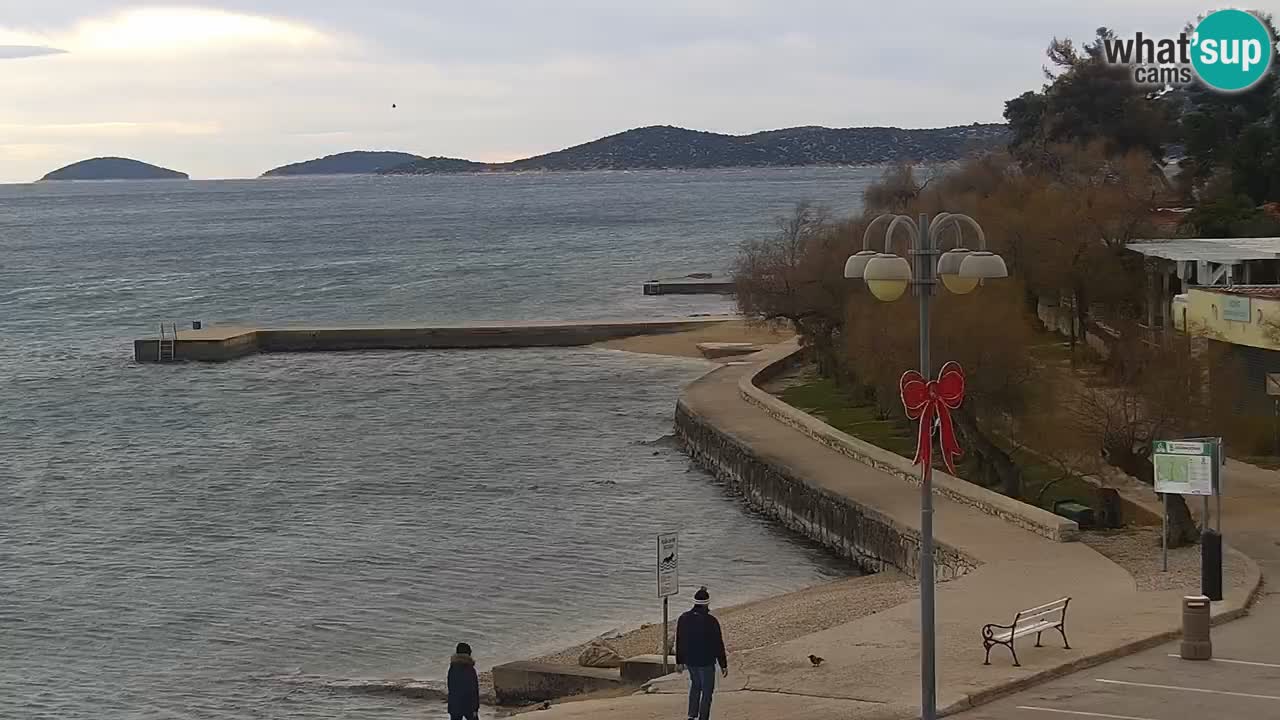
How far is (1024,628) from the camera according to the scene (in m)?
19.0

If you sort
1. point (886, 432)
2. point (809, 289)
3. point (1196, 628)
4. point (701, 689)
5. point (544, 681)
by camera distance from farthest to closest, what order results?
point (809, 289) → point (886, 432) → point (544, 681) → point (1196, 628) → point (701, 689)

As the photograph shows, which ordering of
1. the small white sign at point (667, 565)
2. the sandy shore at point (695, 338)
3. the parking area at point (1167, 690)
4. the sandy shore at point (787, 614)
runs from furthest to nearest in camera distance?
1. the sandy shore at point (695, 338)
2. the sandy shore at point (787, 614)
3. the small white sign at point (667, 565)
4. the parking area at point (1167, 690)

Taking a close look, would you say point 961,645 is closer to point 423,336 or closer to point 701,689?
point 701,689

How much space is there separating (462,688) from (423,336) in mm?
64704

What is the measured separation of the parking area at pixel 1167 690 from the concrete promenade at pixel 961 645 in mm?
Answer: 315

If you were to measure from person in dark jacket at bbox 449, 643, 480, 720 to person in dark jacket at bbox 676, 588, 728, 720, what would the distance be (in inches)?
89.0

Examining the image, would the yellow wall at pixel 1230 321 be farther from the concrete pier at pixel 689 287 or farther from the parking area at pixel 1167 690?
the concrete pier at pixel 689 287

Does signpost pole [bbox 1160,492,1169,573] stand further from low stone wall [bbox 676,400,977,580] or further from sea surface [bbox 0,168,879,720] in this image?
sea surface [bbox 0,168,879,720]

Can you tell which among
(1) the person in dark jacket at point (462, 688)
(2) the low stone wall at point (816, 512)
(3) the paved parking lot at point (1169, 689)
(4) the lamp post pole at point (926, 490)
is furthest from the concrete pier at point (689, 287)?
(4) the lamp post pole at point (926, 490)

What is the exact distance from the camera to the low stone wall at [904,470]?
2716 centimetres

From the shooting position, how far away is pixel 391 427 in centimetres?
5625

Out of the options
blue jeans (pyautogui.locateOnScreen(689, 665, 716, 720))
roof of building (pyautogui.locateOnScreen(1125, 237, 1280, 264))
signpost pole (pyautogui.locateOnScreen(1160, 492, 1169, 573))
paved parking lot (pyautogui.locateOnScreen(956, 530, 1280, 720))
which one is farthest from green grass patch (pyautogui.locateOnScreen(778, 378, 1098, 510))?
blue jeans (pyautogui.locateOnScreen(689, 665, 716, 720))

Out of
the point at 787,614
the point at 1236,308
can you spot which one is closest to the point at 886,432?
the point at 1236,308

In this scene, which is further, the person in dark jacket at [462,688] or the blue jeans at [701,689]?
the person in dark jacket at [462,688]
